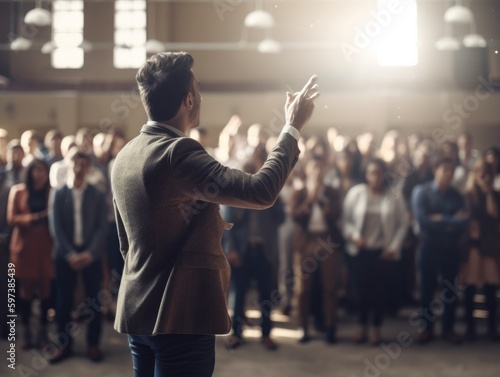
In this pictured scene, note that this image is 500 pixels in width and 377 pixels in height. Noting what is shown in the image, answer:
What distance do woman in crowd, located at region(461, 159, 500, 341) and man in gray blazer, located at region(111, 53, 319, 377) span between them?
4.00 metres

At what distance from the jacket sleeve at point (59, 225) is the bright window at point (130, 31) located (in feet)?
28.6

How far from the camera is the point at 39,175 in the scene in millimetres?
5047

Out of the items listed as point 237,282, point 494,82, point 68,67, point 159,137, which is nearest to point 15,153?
point 237,282

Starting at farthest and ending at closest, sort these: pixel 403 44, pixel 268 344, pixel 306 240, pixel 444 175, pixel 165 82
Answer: pixel 403 44 → pixel 444 175 → pixel 306 240 → pixel 268 344 → pixel 165 82

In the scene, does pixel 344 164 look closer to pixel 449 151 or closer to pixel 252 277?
pixel 449 151

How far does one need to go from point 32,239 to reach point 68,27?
9.35m

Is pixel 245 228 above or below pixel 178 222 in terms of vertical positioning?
below

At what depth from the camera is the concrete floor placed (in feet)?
15.0

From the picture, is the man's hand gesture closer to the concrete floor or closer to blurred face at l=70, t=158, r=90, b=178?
the concrete floor

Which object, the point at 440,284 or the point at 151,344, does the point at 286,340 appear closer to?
the point at 440,284

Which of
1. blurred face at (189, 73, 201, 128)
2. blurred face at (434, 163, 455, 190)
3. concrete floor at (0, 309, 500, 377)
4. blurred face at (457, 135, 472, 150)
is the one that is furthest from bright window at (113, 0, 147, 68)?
blurred face at (189, 73, 201, 128)

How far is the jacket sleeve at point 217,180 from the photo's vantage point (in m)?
1.62

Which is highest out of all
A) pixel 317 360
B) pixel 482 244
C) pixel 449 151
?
pixel 449 151

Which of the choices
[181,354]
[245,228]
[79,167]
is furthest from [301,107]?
[245,228]
